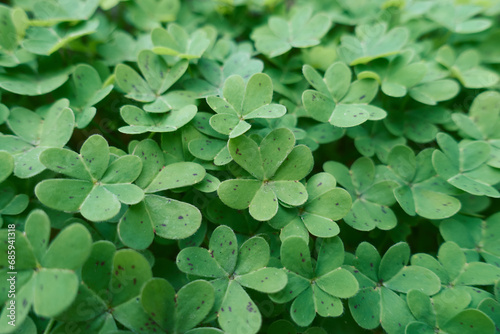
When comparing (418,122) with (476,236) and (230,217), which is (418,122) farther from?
(230,217)

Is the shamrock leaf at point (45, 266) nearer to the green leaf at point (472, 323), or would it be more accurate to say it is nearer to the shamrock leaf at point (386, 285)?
the shamrock leaf at point (386, 285)

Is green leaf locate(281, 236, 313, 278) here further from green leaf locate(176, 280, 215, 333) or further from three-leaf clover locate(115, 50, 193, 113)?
three-leaf clover locate(115, 50, 193, 113)

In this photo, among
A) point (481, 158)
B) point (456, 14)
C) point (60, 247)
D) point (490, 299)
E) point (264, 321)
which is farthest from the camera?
point (456, 14)

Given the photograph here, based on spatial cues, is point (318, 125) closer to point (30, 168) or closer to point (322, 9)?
point (322, 9)

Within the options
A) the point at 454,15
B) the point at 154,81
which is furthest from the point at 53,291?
the point at 454,15

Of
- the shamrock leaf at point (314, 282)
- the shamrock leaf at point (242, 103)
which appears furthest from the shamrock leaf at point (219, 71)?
the shamrock leaf at point (314, 282)

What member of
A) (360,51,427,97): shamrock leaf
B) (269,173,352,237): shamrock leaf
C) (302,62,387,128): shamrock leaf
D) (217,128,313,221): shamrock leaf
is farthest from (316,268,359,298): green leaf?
(360,51,427,97): shamrock leaf

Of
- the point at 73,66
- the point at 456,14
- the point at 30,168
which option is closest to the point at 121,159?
the point at 30,168
